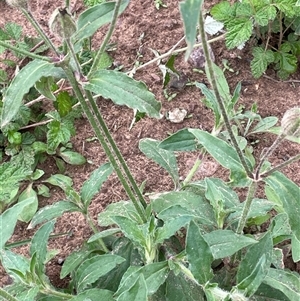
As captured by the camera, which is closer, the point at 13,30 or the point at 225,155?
the point at 225,155

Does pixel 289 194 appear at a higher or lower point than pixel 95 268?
higher

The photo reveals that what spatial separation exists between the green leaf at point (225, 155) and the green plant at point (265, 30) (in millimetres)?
1099

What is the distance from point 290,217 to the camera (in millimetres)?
1454

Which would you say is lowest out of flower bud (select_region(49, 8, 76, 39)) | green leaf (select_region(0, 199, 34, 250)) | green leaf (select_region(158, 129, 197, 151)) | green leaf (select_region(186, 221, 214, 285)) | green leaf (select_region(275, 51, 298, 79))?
green leaf (select_region(275, 51, 298, 79))

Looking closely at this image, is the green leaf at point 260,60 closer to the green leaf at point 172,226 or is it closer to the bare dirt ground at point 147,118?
the bare dirt ground at point 147,118

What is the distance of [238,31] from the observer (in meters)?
2.50

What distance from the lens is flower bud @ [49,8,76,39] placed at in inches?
51.3

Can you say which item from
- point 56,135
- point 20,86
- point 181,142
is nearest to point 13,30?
point 56,135

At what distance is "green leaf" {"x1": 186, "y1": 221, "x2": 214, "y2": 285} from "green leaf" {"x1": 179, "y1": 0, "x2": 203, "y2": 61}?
730 mm

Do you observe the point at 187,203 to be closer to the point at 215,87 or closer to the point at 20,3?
the point at 215,87

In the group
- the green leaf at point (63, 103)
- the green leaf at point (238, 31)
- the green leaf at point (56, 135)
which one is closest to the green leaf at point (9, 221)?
the green leaf at point (56, 135)

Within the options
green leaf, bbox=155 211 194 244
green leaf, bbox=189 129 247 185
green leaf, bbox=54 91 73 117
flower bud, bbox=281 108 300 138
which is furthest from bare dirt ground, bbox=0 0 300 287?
flower bud, bbox=281 108 300 138

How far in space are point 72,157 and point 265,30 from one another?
1.21 m

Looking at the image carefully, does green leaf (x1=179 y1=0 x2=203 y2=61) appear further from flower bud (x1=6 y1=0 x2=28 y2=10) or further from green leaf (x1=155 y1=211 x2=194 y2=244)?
green leaf (x1=155 y1=211 x2=194 y2=244)
